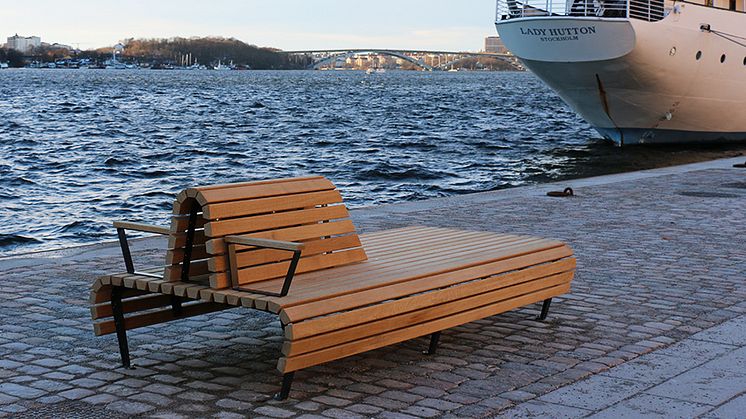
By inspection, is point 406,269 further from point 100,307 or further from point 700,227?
point 700,227

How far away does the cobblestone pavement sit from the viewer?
16.3ft

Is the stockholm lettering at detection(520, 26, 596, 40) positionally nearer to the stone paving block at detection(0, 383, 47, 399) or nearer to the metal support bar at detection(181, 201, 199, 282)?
the metal support bar at detection(181, 201, 199, 282)

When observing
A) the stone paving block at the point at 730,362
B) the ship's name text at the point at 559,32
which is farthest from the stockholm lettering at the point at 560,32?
the stone paving block at the point at 730,362

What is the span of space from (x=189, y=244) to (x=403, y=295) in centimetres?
110

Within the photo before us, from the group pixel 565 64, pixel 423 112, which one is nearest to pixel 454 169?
pixel 565 64

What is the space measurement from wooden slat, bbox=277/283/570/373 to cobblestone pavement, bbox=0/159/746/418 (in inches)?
8.3

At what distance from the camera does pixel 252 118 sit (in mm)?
55375

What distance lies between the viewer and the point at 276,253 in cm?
551

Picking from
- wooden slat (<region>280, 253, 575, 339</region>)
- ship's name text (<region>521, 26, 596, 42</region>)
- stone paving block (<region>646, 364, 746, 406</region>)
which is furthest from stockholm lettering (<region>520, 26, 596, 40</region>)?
stone paving block (<region>646, 364, 746, 406</region>)

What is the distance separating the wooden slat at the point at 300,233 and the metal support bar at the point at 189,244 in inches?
8.1

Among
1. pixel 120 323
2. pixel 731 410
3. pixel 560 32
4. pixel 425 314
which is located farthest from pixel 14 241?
pixel 560 32

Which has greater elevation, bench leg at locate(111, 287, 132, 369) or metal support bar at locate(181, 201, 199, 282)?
metal support bar at locate(181, 201, 199, 282)

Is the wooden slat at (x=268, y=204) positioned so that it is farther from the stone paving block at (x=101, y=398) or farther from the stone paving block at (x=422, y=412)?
the stone paving block at (x=422, y=412)

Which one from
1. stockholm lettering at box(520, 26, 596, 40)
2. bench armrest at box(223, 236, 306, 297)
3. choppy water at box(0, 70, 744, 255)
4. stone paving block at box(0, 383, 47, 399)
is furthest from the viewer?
stockholm lettering at box(520, 26, 596, 40)
